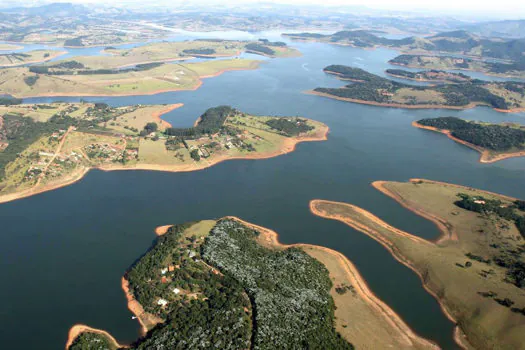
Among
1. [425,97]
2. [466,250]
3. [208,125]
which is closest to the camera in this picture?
[466,250]

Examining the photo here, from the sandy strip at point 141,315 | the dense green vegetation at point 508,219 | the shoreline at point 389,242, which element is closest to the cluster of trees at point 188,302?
the sandy strip at point 141,315

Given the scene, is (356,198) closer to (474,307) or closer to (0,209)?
(474,307)

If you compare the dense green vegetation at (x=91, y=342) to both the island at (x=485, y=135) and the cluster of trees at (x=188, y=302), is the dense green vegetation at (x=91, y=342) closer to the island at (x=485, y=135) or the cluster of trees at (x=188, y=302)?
the cluster of trees at (x=188, y=302)

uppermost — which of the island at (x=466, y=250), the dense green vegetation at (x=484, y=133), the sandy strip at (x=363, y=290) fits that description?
the dense green vegetation at (x=484, y=133)

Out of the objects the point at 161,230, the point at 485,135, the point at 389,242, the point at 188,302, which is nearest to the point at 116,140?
the point at 161,230

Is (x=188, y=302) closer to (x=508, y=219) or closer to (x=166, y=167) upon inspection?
(x=166, y=167)

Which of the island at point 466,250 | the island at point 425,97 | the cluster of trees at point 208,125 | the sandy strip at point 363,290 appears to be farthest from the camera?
the island at point 425,97
